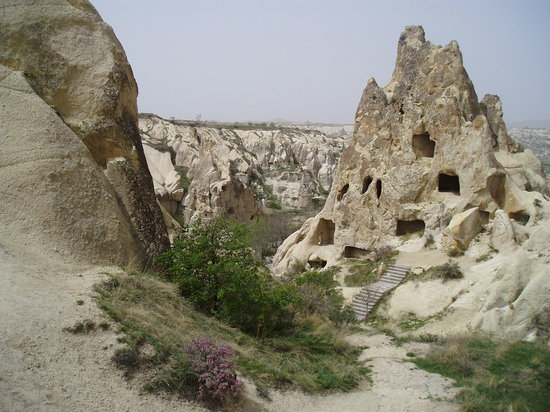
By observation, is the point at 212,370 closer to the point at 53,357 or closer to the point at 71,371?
the point at 71,371

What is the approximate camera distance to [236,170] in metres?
43.2

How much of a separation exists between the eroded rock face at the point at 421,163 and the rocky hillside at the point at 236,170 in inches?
430

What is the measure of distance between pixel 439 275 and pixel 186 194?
27.5 meters

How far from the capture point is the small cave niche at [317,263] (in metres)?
19.8

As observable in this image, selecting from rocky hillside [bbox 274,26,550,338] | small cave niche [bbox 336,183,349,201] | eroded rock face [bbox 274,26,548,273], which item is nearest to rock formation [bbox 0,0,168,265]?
rocky hillside [bbox 274,26,550,338]

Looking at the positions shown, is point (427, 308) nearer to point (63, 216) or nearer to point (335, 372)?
point (335, 372)

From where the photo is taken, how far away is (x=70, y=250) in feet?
22.3

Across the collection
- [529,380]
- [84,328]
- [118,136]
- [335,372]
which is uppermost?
[118,136]

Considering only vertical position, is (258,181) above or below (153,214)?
below

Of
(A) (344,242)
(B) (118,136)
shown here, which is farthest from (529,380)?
(A) (344,242)

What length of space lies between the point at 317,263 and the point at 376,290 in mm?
6766

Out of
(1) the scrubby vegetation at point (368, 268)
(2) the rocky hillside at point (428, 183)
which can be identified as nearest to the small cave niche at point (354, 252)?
(2) the rocky hillside at point (428, 183)

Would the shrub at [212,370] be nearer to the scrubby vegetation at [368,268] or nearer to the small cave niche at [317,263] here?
the scrubby vegetation at [368,268]

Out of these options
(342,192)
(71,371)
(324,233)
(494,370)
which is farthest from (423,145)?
(71,371)
